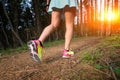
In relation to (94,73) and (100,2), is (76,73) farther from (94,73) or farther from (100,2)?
(100,2)

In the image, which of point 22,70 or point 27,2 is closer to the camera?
point 22,70

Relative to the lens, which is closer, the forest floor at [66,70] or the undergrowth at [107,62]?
the forest floor at [66,70]

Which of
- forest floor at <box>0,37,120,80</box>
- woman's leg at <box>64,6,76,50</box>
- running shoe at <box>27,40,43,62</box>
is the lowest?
forest floor at <box>0,37,120,80</box>

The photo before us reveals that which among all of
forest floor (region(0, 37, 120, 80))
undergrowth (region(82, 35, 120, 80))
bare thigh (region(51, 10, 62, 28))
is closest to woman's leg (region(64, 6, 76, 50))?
bare thigh (region(51, 10, 62, 28))

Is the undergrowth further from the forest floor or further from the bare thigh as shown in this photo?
the bare thigh

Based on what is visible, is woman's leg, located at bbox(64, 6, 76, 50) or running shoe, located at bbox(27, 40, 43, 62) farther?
woman's leg, located at bbox(64, 6, 76, 50)

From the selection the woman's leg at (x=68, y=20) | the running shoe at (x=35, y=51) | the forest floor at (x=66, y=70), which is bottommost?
the forest floor at (x=66, y=70)

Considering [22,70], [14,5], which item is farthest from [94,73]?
[14,5]

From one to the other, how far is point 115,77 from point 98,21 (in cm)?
1475

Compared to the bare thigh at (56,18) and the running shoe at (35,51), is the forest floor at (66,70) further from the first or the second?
the bare thigh at (56,18)

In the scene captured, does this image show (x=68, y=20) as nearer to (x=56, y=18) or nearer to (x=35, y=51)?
(x=56, y=18)

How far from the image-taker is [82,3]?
19.0m

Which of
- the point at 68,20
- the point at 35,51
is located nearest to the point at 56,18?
the point at 68,20

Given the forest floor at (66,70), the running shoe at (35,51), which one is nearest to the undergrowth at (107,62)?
the forest floor at (66,70)
